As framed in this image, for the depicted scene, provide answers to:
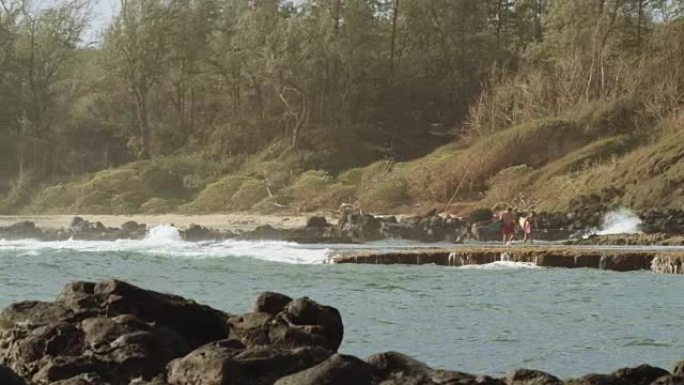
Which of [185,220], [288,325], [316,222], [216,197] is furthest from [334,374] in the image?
[216,197]

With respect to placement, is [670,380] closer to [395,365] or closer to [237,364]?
[395,365]

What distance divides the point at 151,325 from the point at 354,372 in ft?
10.9

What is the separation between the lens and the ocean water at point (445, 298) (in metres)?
19.3

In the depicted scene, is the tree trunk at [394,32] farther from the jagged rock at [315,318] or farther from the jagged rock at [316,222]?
the jagged rock at [315,318]

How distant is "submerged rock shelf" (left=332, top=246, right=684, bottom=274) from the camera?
102 ft

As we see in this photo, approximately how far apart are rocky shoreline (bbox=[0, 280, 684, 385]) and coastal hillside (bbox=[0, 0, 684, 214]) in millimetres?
33386

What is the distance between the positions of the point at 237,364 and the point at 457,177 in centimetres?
4232

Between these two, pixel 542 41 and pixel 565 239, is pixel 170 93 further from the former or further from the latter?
pixel 565 239

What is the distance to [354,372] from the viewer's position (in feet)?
41.3

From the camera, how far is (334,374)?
486 inches

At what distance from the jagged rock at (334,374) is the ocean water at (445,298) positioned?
507cm

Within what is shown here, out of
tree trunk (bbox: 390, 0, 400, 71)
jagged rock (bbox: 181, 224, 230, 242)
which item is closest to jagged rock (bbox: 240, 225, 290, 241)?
jagged rock (bbox: 181, 224, 230, 242)

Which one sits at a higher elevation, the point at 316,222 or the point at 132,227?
the point at 316,222

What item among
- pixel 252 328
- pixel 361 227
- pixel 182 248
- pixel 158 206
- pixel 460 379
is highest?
pixel 158 206
